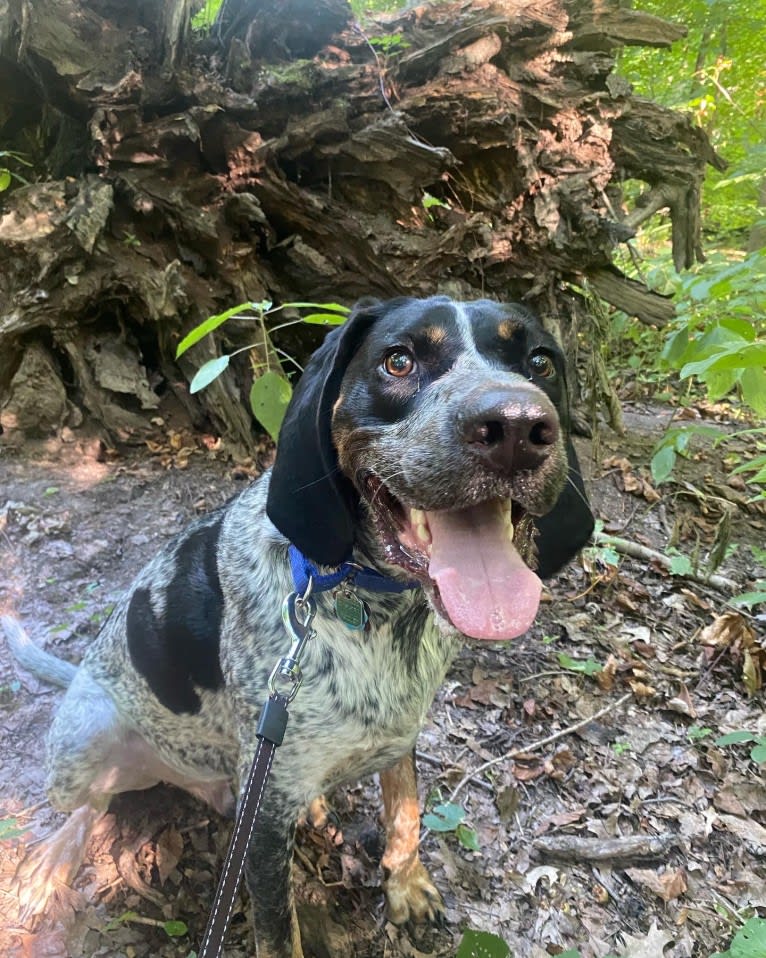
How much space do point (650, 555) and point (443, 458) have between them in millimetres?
3480

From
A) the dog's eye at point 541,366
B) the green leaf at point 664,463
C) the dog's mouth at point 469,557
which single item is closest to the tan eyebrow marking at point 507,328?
the dog's eye at point 541,366

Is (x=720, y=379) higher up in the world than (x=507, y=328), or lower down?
lower down

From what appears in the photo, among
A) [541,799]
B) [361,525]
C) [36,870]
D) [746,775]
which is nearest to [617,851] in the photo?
[541,799]

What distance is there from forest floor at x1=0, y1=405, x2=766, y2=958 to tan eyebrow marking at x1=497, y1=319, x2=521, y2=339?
1.57m

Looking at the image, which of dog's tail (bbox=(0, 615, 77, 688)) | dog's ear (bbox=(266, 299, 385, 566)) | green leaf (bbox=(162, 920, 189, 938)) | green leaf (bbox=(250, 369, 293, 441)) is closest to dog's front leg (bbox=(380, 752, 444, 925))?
green leaf (bbox=(162, 920, 189, 938))

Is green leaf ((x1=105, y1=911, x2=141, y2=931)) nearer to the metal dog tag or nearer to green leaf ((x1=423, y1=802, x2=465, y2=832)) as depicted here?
green leaf ((x1=423, y1=802, x2=465, y2=832))

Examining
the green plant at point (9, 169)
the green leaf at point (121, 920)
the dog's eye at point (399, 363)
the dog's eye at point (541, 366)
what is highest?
the green plant at point (9, 169)

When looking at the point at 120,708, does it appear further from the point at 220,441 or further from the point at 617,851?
the point at 220,441

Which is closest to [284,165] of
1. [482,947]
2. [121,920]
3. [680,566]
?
[680,566]

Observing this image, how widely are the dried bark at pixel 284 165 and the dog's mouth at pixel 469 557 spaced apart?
3.75m

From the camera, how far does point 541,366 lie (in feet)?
7.00

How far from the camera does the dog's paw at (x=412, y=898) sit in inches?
98.3

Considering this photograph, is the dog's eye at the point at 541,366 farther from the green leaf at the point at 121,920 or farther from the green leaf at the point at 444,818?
the green leaf at the point at 121,920

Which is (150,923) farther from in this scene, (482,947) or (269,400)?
(269,400)
